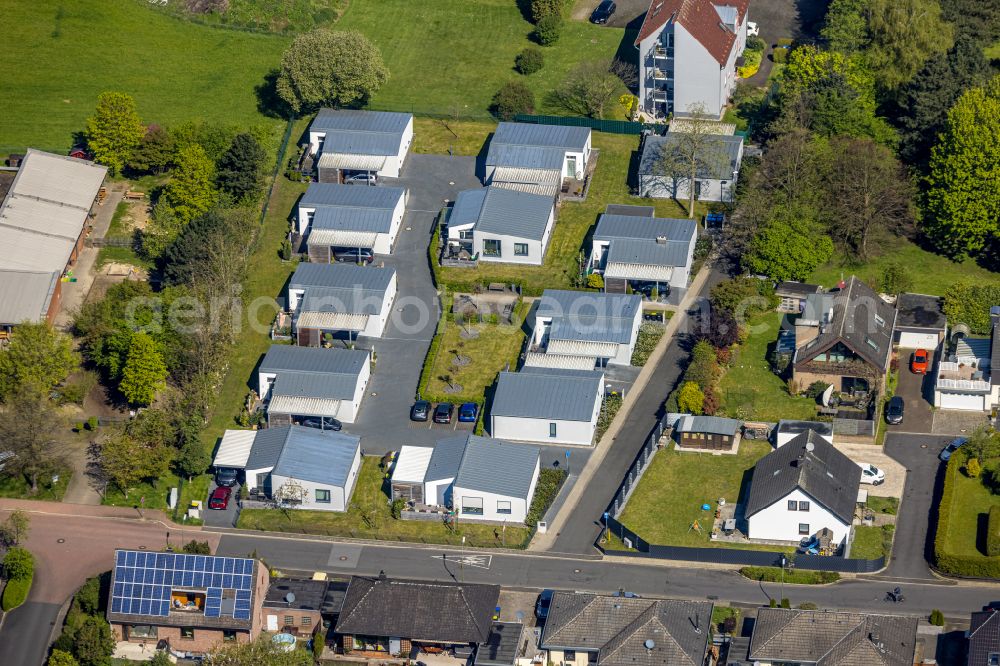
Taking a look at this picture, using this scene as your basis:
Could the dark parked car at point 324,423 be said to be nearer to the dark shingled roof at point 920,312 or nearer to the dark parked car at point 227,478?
the dark parked car at point 227,478

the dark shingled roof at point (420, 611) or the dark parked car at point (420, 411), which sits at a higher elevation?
the dark parked car at point (420, 411)

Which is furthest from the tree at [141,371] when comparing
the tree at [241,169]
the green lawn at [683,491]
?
the green lawn at [683,491]

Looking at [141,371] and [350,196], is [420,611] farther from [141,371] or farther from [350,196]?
[350,196]

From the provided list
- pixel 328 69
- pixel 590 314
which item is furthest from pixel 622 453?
pixel 328 69

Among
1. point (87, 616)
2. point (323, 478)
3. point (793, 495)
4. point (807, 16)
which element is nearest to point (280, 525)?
point (323, 478)

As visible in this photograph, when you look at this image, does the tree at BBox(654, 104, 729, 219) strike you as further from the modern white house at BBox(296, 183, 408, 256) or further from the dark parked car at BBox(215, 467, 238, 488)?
the dark parked car at BBox(215, 467, 238, 488)
